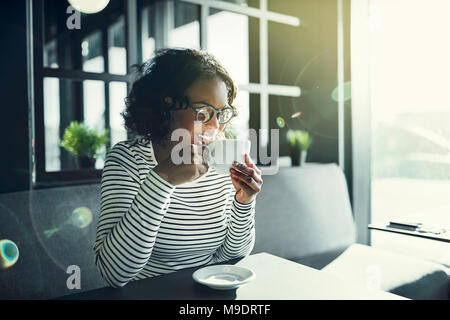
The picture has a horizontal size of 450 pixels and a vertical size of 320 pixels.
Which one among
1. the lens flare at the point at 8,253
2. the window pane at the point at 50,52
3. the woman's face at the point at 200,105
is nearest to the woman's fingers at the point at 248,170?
the woman's face at the point at 200,105

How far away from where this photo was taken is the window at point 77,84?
1.67m

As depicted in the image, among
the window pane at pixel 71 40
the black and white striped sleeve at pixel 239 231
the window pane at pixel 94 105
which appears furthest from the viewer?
the window pane at pixel 71 40

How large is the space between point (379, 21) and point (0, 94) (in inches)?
102

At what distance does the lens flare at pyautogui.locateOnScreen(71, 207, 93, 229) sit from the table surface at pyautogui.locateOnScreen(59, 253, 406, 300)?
0.65 metres

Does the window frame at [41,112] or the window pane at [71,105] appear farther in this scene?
the window pane at [71,105]

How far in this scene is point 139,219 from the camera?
0.86 m

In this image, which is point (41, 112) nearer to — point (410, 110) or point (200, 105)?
point (200, 105)

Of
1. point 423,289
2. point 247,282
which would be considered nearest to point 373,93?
point 423,289

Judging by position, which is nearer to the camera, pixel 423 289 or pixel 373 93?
pixel 423 289

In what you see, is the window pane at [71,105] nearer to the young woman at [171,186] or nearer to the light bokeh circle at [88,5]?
the light bokeh circle at [88,5]

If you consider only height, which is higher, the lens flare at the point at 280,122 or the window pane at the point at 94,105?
the window pane at the point at 94,105

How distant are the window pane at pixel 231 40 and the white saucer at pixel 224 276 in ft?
5.99

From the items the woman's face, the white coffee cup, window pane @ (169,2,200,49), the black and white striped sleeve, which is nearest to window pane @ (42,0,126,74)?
window pane @ (169,2,200,49)
